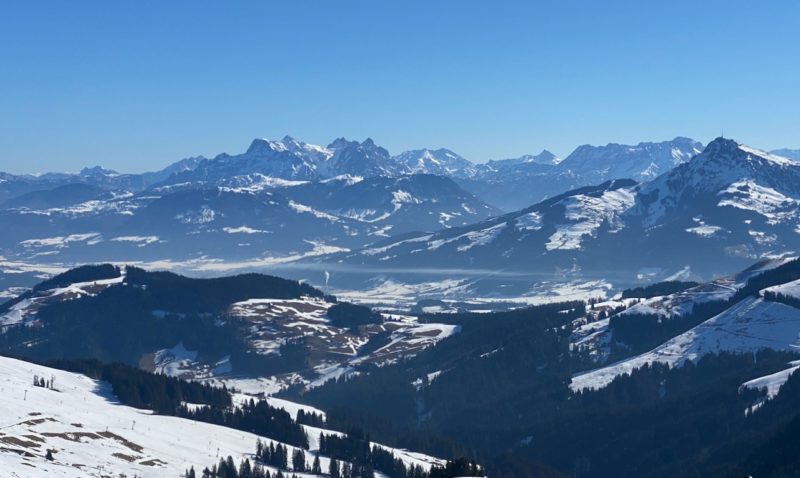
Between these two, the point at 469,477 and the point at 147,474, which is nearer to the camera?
the point at 469,477

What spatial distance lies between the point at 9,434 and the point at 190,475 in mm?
30685

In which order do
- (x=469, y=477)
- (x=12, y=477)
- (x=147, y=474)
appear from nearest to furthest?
(x=469, y=477) < (x=12, y=477) < (x=147, y=474)

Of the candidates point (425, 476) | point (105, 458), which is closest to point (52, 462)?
point (105, 458)

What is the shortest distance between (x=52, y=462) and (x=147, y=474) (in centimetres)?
1610

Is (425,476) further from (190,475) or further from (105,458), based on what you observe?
(105,458)

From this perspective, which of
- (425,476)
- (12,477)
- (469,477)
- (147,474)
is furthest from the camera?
(147,474)

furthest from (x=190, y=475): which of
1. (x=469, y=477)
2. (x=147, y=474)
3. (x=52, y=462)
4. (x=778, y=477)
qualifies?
(x=778, y=477)

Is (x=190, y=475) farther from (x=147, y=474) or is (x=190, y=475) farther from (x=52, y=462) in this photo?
(x=52, y=462)

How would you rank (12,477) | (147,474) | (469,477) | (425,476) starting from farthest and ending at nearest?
(147,474) → (425,476) → (12,477) → (469,477)

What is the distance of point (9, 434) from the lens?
7815 inches

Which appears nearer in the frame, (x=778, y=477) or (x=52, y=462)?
(x=52, y=462)

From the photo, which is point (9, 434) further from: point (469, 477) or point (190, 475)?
point (469, 477)

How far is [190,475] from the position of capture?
7790 inches

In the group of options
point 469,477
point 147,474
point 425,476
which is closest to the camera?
point 469,477
